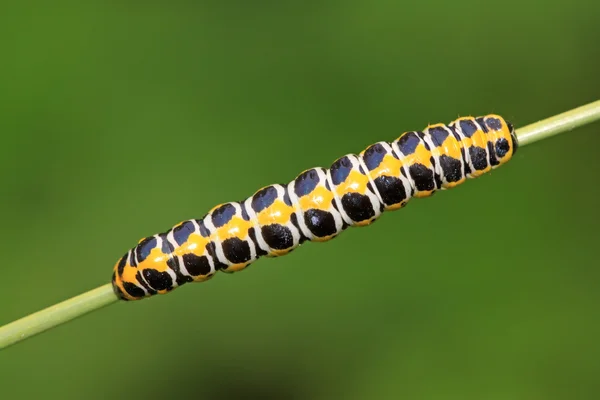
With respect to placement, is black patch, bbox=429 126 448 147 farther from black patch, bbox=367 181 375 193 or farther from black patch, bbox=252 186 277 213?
black patch, bbox=252 186 277 213

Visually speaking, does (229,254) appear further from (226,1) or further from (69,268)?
(226,1)

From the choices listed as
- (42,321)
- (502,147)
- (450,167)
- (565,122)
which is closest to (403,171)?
(450,167)

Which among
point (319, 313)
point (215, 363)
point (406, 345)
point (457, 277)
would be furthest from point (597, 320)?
point (215, 363)

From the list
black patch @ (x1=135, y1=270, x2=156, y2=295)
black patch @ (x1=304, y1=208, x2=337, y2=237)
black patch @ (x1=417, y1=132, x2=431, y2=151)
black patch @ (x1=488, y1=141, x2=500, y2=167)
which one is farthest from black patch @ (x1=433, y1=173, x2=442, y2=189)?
black patch @ (x1=135, y1=270, x2=156, y2=295)

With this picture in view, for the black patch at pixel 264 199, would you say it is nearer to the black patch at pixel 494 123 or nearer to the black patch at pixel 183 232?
the black patch at pixel 183 232

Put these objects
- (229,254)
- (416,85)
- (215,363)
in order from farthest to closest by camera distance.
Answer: (416,85)
(215,363)
(229,254)

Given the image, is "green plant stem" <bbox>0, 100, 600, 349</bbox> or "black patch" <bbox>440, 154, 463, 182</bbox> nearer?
"green plant stem" <bbox>0, 100, 600, 349</bbox>
